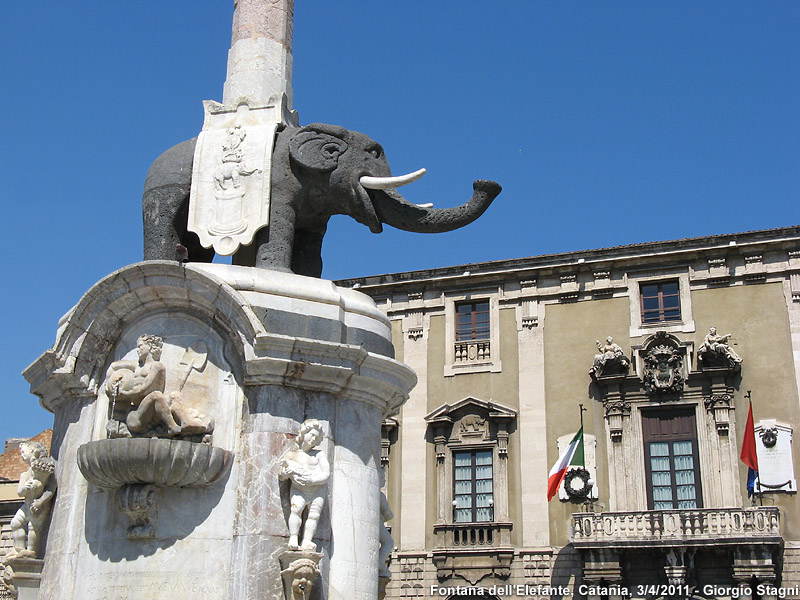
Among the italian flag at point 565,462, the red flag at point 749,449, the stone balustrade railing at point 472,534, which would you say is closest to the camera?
the red flag at point 749,449

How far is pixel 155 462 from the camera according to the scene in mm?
7531

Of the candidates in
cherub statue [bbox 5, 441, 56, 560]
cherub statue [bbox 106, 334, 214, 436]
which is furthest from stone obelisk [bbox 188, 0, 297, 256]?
cherub statue [bbox 5, 441, 56, 560]

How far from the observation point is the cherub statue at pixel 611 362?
89.5 feet

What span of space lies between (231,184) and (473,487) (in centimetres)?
2003

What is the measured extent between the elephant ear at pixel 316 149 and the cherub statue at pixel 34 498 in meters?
3.52

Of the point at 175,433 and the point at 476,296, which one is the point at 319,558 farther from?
the point at 476,296

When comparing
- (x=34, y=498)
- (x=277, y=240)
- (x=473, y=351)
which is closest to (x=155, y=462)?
(x=34, y=498)

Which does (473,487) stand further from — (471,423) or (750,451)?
(750,451)

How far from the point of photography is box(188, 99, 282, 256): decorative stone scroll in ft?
30.2

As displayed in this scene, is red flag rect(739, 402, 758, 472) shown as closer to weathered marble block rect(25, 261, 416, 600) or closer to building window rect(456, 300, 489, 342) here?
building window rect(456, 300, 489, 342)

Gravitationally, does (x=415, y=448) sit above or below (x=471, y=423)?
below

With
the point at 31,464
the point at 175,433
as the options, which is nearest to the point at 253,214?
the point at 175,433

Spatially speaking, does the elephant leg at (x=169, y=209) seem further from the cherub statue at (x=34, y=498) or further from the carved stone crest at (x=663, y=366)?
the carved stone crest at (x=663, y=366)

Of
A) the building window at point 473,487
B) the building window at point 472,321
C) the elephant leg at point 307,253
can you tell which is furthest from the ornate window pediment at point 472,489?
the elephant leg at point 307,253
